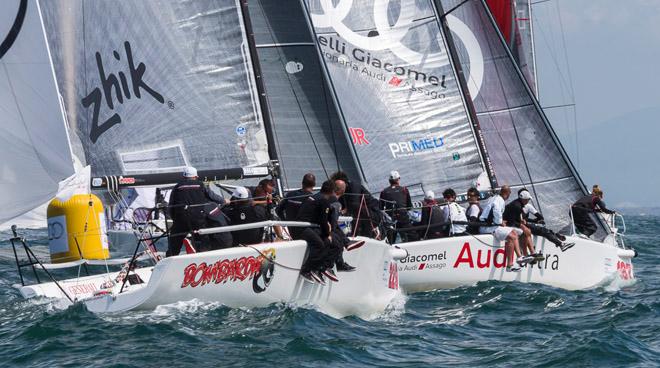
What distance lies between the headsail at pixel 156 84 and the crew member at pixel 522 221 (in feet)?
11.4

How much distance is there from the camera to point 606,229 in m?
18.3

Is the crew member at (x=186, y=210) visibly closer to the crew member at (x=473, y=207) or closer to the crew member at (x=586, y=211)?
the crew member at (x=473, y=207)

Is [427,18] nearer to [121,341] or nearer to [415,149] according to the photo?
[415,149]

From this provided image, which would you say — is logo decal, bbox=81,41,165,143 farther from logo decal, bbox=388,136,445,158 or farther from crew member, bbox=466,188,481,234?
logo decal, bbox=388,136,445,158

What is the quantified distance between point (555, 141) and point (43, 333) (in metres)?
10.9

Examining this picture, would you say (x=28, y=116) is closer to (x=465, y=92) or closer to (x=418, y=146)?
(x=418, y=146)

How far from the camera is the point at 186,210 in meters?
12.2

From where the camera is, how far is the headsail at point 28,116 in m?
12.6

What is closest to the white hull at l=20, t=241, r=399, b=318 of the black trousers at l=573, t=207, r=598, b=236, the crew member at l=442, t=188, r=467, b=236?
the crew member at l=442, t=188, r=467, b=236

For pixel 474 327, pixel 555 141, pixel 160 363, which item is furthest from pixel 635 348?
pixel 555 141

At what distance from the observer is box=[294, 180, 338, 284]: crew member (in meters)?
11.8

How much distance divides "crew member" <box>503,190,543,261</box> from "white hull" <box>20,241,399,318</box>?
3377 millimetres

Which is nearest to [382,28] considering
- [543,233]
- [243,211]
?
[543,233]

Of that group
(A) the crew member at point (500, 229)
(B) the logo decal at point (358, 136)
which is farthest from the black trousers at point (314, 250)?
(B) the logo decal at point (358, 136)
